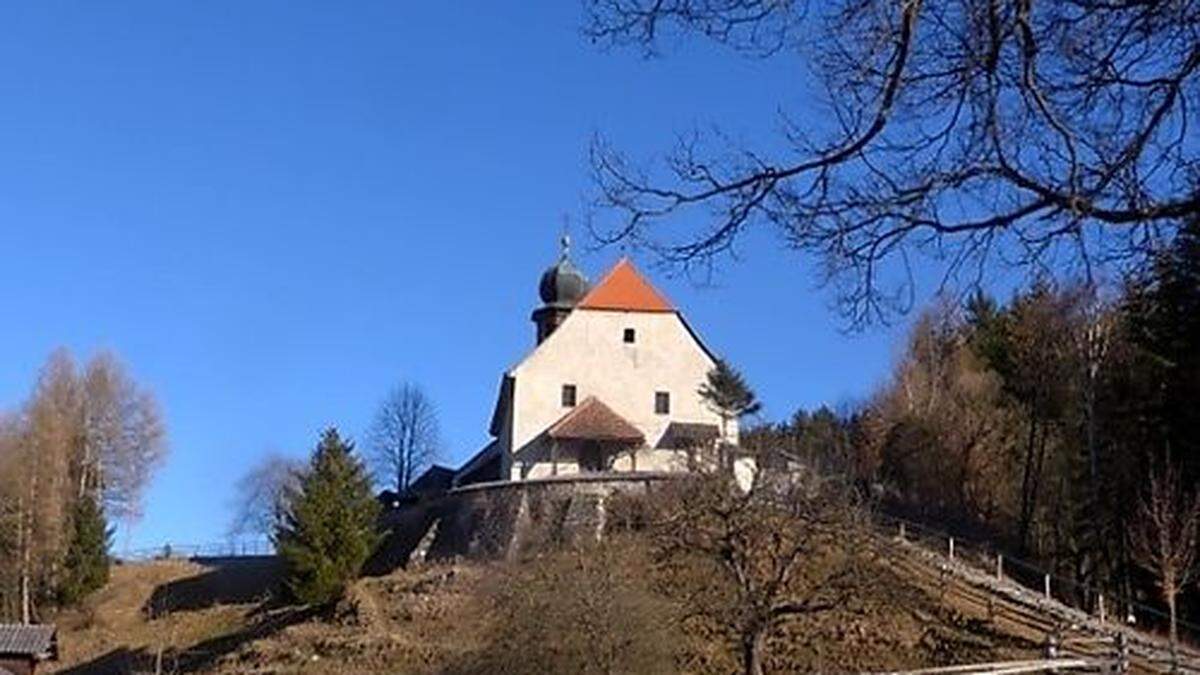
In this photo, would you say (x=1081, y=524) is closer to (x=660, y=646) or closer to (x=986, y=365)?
(x=986, y=365)

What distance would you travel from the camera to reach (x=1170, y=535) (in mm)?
32594

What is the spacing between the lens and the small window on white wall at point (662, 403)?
2167 inches

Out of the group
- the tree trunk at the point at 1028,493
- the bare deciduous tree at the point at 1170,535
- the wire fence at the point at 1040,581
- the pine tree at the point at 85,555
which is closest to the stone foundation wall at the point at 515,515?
the wire fence at the point at 1040,581

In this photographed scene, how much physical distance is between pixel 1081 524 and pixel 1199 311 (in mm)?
39915

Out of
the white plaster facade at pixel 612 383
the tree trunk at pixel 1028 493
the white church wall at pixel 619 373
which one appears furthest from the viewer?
the white church wall at pixel 619 373

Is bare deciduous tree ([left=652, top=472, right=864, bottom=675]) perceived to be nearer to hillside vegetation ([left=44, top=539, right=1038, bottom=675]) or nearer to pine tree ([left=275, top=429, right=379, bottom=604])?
hillside vegetation ([left=44, top=539, right=1038, bottom=675])

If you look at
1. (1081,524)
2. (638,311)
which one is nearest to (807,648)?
(1081,524)

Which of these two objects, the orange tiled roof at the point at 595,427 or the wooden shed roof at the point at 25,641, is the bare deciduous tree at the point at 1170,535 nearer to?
the orange tiled roof at the point at 595,427

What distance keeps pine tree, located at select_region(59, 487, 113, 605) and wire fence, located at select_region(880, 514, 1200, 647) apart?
25113 millimetres

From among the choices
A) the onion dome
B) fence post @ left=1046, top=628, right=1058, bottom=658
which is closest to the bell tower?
the onion dome

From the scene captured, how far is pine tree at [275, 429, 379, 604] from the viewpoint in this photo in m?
46.8

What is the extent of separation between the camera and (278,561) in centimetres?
5653

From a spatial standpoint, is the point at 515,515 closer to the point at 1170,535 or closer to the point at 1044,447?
the point at 1044,447

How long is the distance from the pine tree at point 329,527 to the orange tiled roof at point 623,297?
33.2 feet
